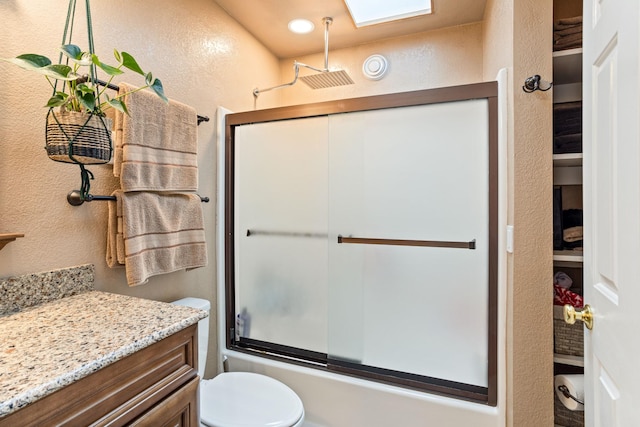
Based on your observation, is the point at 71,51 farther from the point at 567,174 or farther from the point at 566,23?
the point at 567,174

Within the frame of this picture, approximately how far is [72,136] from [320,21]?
178 cm

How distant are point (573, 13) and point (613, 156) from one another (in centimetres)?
114

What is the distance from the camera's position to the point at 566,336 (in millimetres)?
1309

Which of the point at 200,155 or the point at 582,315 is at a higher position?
the point at 200,155

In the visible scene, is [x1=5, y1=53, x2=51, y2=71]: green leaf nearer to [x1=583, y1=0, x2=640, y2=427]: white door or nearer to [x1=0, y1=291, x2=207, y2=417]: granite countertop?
[x1=0, y1=291, x2=207, y2=417]: granite countertop

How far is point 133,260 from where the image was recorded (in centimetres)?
129

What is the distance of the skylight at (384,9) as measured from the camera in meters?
2.06

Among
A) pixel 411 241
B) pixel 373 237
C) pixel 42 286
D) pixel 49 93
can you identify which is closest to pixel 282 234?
pixel 373 237

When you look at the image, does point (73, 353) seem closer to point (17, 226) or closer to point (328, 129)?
point (17, 226)

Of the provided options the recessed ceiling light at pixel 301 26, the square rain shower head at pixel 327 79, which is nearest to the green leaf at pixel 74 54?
the square rain shower head at pixel 327 79

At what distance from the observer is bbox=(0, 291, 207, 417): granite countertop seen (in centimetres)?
62

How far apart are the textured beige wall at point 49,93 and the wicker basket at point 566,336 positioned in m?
1.80

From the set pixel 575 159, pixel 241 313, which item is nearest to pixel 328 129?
pixel 575 159

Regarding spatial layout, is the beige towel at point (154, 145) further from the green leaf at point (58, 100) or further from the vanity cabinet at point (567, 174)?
the vanity cabinet at point (567, 174)
